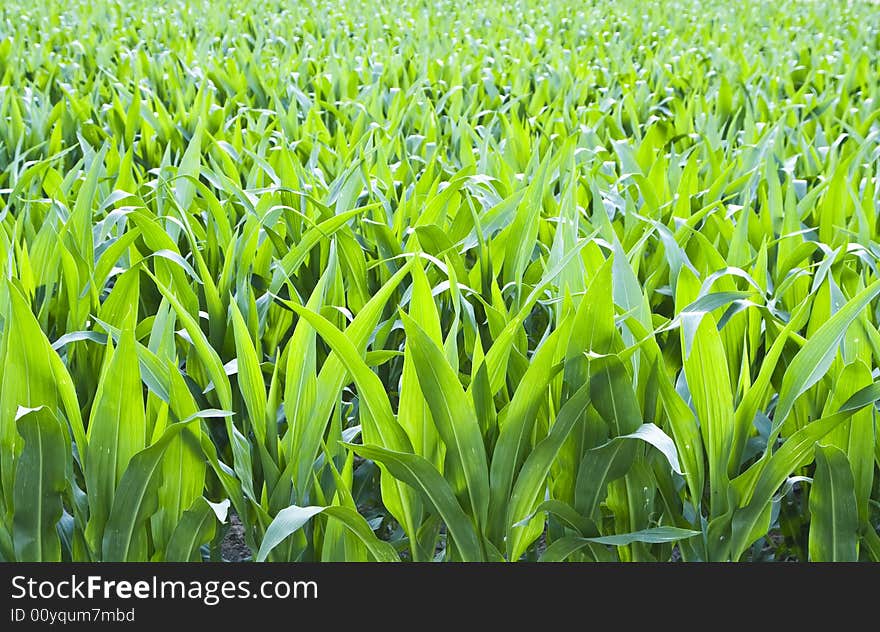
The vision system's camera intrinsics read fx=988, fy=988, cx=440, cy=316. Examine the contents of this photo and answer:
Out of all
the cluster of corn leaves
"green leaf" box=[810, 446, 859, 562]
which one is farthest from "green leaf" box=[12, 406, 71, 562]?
"green leaf" box=[810, 446, 859, 562]

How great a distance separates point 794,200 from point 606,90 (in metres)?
1.72

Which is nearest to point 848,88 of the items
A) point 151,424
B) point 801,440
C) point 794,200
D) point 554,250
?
point 794,200

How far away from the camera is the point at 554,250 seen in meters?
1.43

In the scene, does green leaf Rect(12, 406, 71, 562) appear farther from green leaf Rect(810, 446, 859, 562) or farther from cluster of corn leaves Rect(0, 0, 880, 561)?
green leaf Rect(810, 446, 859, 562)

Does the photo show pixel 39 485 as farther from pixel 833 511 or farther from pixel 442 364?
pixel 833 511

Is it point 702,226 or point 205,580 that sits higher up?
point 702,226

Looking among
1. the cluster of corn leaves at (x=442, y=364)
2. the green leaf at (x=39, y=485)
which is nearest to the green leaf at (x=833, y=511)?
the cluster of corn leaves at (x=442, y=364)

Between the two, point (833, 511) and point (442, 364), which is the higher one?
point (442, 364)

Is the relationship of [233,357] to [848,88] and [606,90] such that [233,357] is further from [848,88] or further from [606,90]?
[848,88]

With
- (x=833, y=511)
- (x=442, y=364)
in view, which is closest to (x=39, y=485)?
(x=442, y=364)

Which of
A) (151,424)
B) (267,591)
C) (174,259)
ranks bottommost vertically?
(267,591)

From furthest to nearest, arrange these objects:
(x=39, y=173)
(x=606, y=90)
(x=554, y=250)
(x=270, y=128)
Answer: (x=606, y=90)
(x=270, y=128)
(x=39, y=173)
(x=554, y=250)

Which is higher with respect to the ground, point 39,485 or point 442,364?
point 442,364

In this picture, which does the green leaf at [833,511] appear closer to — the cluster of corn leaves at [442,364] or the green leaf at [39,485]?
the cluster of corn leaves at [442,364]
